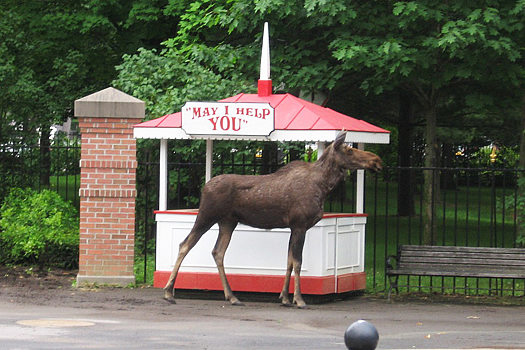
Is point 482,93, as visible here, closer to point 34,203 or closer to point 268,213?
point 268,213

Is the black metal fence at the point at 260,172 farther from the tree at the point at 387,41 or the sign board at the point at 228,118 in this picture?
the sign board at the point at 228,118

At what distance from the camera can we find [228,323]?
987cm

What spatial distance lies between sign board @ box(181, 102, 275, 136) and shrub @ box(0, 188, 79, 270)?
3.62 meters

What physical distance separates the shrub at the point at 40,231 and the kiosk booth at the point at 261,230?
2.63 meters

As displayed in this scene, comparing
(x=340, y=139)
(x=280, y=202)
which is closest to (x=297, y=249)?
(x=280, y=202)

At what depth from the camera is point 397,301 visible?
12297mm

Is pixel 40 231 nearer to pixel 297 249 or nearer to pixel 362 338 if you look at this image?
pixel 297 249

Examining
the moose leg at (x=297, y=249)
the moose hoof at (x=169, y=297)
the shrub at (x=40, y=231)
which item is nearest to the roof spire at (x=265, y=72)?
the moose leg at (x=297, y=249)

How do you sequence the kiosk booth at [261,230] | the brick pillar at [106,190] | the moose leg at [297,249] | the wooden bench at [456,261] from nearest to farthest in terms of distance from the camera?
the moose leg at [297,249]
the kiosk booth at [261,230]
the wooden bench at [456,261]
the brick pillar at [106,190]

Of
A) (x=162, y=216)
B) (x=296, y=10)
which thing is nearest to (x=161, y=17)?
(x=296, y=10)

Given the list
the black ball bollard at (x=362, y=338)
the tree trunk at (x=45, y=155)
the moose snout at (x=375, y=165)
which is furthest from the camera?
the tree trunk at (x=45, y=155)

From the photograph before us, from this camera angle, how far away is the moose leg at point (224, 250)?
1145 cm

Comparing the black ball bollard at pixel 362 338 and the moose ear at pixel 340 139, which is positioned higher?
the moose ear at pixel 340 139

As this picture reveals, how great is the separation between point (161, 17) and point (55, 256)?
8.19m
